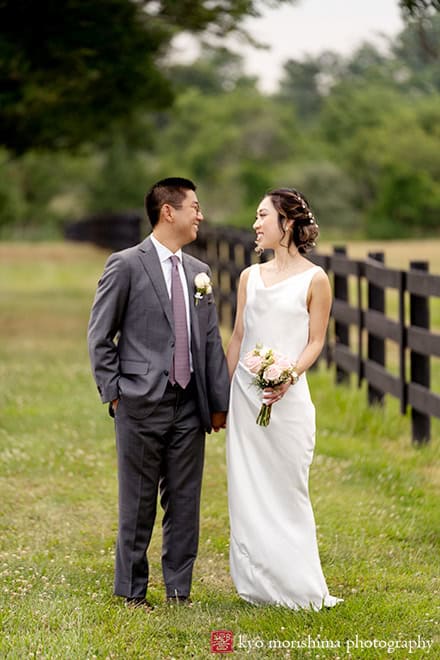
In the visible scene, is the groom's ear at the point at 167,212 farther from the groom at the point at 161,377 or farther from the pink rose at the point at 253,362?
the pink rose at the point at 253,362

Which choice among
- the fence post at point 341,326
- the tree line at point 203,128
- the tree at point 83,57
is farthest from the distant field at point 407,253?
the fence post at point 341,326

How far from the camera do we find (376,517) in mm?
7387

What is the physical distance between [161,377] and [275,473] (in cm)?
73

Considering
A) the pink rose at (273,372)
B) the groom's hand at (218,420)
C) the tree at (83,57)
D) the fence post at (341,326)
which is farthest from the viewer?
the tree at (83,57)

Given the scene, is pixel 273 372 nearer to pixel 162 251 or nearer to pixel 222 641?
pixel 162 251

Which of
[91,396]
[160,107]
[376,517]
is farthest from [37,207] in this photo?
[376,517]

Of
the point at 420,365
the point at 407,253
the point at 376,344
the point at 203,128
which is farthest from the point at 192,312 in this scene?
the point at 203,128

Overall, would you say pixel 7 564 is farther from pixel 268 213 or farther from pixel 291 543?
pixel 268 213

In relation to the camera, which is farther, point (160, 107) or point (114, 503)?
point (160, 107)

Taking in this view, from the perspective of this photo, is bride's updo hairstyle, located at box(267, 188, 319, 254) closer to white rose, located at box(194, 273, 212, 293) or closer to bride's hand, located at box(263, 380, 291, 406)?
white rose, located at box(194, 273, 212, 293)

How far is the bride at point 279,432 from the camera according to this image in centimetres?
559

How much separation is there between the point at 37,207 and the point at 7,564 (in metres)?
70.7

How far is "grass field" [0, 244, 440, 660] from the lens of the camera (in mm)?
5125

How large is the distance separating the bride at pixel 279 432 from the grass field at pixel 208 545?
0.74 ft
